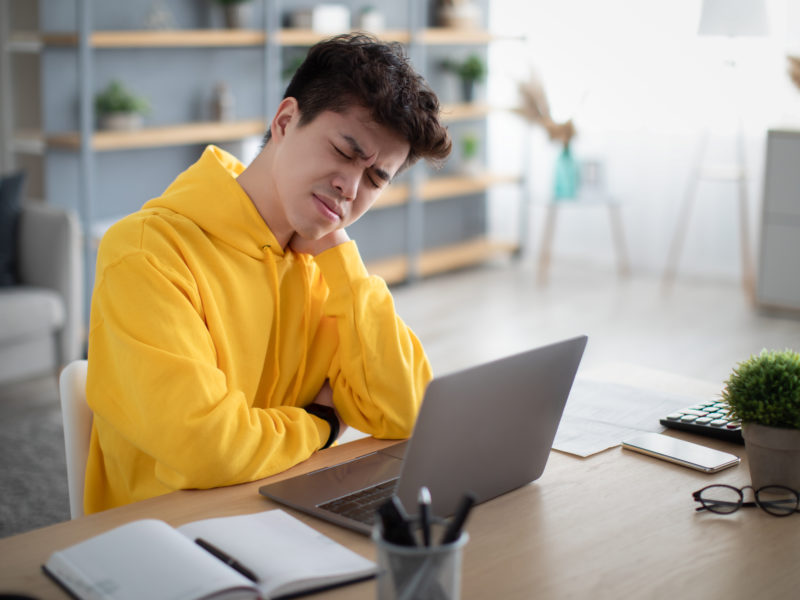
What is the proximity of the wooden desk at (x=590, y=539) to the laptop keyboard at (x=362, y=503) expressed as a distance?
4cm

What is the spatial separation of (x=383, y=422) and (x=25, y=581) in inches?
25.0

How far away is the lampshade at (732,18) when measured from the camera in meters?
4.72

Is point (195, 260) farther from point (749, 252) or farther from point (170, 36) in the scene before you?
point (749, 252)

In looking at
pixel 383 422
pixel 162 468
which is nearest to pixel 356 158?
pixel 383 422

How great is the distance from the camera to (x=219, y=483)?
1296 mm

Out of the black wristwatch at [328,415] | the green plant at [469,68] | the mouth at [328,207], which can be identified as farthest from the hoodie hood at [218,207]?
the green plant at [469,68]

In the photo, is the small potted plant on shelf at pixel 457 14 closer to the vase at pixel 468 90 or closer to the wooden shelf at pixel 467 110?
the vase at pixel 468 90

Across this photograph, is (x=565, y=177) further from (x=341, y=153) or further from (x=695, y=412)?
(x=341, y=153)

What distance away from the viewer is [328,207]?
4.95 ft

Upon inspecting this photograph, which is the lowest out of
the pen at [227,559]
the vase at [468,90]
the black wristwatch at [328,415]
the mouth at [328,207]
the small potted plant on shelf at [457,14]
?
the black wristwatch at [328,415]

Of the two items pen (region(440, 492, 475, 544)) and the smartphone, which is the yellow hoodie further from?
pen (region(440, 492, 475, 544))

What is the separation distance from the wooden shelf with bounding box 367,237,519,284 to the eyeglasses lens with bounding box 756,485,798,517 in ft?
13.9

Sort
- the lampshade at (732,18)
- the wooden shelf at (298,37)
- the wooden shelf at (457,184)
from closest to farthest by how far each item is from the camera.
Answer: the lampshade at (732,18), the wooden shelf at (298,37), the wooden shelf at (457,184)

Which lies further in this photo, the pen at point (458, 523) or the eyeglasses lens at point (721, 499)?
the eyeglasses lens at point (721, 499)
